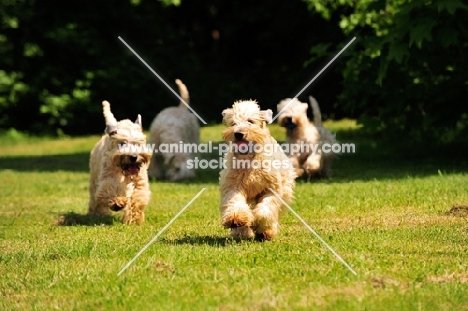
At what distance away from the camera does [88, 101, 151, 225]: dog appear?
33.2 ft

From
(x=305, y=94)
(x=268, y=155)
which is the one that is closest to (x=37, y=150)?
(x=305, y=94)

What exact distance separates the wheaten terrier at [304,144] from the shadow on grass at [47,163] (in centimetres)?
520

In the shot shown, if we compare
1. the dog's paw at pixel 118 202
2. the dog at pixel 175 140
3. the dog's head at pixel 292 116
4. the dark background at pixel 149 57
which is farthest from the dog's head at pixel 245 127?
the dark background at pixel 149 57

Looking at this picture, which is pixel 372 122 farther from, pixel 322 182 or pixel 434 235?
pixel 434 235

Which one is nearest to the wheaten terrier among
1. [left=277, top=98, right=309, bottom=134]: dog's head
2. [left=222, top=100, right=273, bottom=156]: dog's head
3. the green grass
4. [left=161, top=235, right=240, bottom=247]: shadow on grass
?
[left=277, top=98, right=309, bottom=134]: dog's head

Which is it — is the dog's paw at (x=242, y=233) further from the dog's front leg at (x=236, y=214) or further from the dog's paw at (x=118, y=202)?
the dog's paw at (x=118, y=202)

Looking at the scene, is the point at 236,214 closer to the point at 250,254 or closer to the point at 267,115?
the point at 250,254

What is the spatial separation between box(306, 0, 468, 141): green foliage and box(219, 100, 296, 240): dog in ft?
19.4

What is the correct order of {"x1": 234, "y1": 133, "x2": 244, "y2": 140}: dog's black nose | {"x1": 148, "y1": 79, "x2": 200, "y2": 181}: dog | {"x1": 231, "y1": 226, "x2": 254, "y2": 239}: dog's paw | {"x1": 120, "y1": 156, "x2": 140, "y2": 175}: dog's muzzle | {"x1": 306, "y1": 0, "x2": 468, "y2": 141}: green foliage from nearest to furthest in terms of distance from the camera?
{"x1": 234, "y1": 133, "x2": 244, "y2": 140}: dog's black nose
{"x1": 231, "y1": 226, "x2": 254, "y2": 239}: dog's paw
{"x1": 120, "y1": 156, "x2": 140, "y2": 175}: dog's muzzle
{"x1": 306, "y1": 0, "x2": 468, "y2": 141}: green foliage
{"x1": 148, "y1": 79, "x2": 200, "y2": 181}: dog

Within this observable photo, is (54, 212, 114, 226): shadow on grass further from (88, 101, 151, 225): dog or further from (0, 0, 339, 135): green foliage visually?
(0, 0, 339, 135): green foliage

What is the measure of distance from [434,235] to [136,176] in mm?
3479

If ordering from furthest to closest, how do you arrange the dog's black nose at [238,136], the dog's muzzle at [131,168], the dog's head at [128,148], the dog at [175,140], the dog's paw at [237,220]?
the dog at [175,140]
the dog's muzzle at [131,168]
the dog's head at [128,148]
the dog's black nose at [238,136]
the dog's paw at [237,220]

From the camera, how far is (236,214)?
810 centimetres

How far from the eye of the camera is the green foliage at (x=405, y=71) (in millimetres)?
14203
